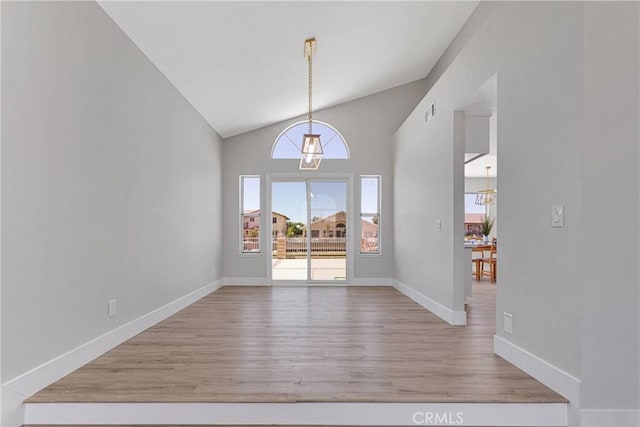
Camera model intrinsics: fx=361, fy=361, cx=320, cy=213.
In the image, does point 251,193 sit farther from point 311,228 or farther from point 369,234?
point 369,234

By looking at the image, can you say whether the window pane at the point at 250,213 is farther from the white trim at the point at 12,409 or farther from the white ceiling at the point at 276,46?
the white trim at the point at 12,409

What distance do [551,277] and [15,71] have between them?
346cm

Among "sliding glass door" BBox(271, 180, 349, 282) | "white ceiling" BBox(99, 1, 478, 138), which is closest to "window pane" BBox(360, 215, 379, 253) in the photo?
"sliding glass door" BBox(271, 180, 349, 282)

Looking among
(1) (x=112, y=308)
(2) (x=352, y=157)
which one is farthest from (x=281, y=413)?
(2) (x=352, y=157)

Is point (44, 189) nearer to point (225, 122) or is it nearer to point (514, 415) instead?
point (514, 415)

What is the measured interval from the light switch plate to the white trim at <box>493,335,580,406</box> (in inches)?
35.0

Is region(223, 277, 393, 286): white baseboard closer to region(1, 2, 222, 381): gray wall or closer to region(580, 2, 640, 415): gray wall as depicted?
region(1, 2, 222, 381): gray wall

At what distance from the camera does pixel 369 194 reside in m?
6.82

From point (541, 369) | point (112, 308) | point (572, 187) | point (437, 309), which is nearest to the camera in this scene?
point (572, 187)

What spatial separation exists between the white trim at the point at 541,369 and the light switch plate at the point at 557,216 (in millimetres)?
888

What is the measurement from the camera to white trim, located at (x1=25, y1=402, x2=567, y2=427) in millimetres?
2107

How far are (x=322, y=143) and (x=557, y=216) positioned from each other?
4933 millimetres

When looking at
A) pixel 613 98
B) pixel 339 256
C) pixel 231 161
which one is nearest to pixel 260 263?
pixel 339 256

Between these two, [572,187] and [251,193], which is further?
[251,193]
